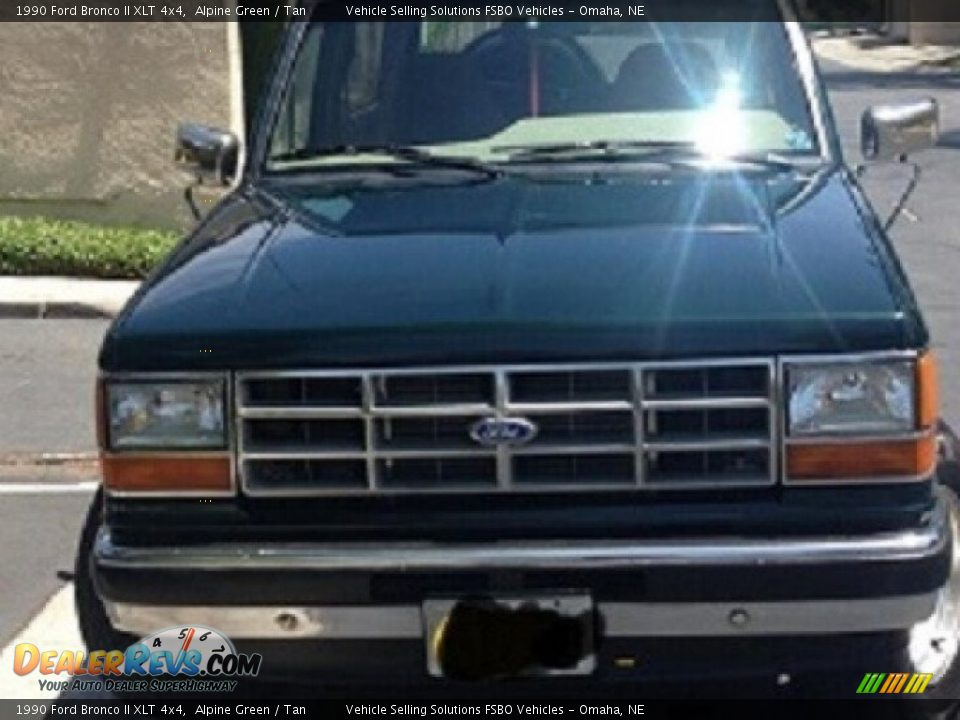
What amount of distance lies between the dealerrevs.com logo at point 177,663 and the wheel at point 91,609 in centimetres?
2

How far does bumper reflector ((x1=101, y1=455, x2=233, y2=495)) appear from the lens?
3525mm

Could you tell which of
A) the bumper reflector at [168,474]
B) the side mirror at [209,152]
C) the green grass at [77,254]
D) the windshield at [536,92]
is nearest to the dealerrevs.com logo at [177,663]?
the bumper reflector at [168,474]

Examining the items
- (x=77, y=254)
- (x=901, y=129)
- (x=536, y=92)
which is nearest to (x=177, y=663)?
(x=536, y=92)

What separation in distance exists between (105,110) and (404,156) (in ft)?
21.7

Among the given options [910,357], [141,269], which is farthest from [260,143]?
[141,269]

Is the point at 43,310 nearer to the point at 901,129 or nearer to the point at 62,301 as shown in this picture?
the point at 62,301

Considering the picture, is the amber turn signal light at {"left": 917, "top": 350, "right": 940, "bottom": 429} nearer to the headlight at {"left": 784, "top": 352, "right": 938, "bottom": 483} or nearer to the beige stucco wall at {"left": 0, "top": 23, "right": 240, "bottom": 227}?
the headlight at {"left": 784, "top": 352, "right": 938, "bottom": 483}

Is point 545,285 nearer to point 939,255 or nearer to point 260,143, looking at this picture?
point 260,143

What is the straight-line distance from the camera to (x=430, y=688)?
3.54 m

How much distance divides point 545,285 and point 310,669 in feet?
3.18

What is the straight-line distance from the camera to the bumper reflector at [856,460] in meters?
3.42

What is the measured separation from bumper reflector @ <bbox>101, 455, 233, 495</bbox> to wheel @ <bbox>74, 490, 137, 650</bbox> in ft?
0.92

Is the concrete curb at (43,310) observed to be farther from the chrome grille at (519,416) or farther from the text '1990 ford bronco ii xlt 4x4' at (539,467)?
the chrome grille at (519,416)

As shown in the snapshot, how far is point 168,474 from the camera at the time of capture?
3.55 metres
